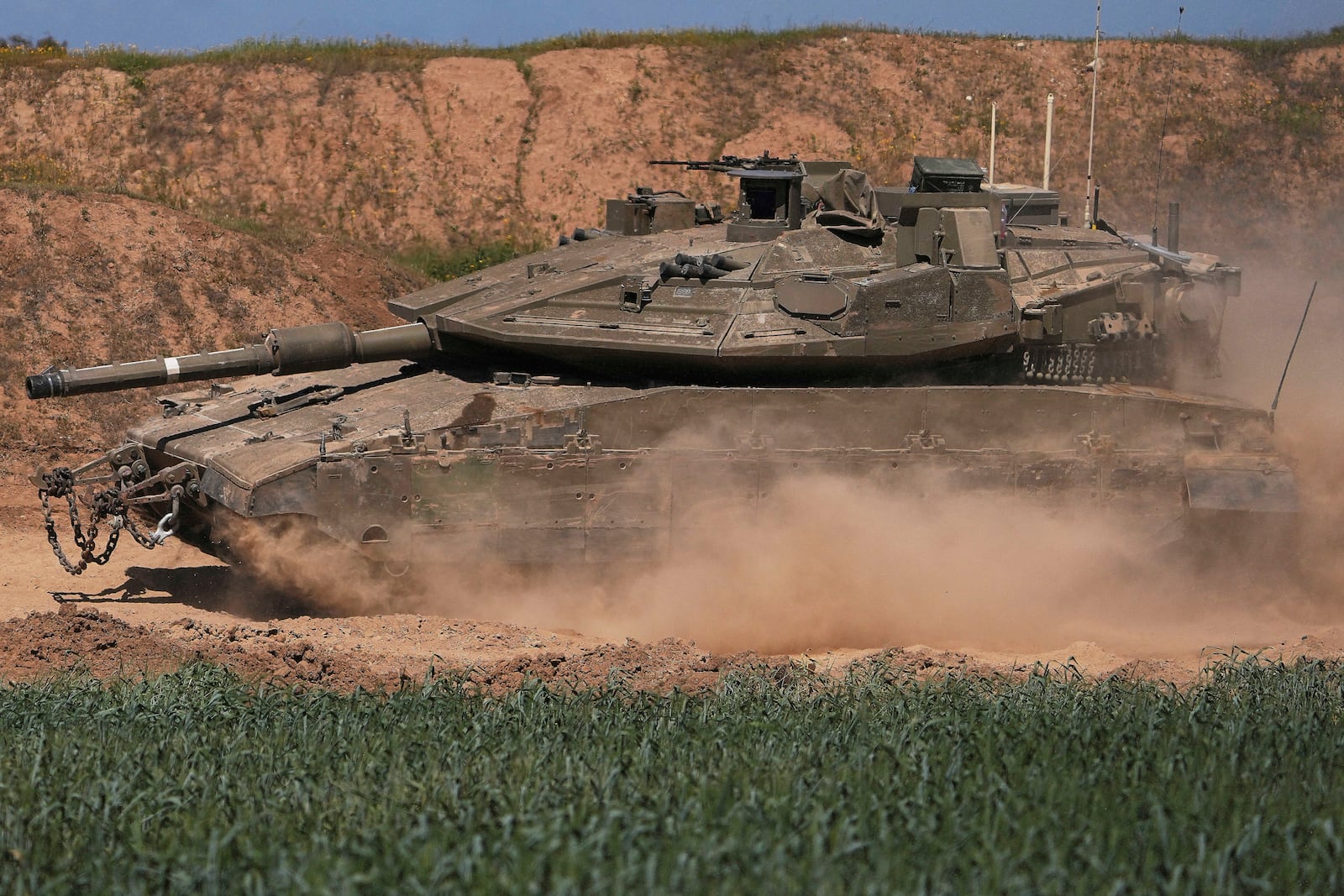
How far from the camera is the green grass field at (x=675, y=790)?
19.2ft

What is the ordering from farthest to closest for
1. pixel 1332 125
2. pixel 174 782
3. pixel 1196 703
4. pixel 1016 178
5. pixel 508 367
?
pixel 1332 125 < pixel 1016 178 < pixel 508 367 < pixel 1196 703 < pixel 174 782

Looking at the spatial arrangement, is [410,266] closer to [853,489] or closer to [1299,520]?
[853,489]

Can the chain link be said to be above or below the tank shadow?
above

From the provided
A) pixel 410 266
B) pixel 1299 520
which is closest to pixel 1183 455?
pixel 1299 520

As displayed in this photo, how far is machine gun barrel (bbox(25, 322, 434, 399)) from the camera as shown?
12.2 meters

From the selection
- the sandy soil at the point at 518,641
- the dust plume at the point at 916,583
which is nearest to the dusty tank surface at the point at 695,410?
the dust plume at the point at 916,583

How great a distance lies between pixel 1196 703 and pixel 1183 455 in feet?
14.2

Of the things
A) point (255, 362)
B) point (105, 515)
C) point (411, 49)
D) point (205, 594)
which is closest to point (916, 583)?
point (255, 362)

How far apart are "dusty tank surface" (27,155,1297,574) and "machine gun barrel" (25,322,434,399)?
21 mm

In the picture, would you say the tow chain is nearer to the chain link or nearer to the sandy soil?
the chain link

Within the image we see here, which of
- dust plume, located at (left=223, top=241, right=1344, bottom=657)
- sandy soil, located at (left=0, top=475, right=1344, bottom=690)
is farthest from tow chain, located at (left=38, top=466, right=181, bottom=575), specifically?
dust plume, located at (left=223, top=241, right=1344, bottom=657)

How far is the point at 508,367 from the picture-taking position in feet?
43.4

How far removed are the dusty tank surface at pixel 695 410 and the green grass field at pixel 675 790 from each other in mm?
2881

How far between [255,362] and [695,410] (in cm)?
367
